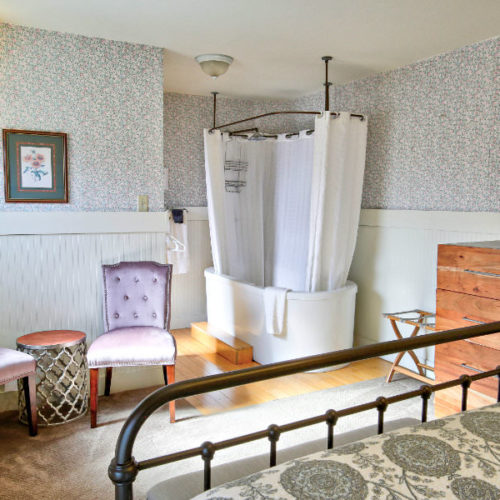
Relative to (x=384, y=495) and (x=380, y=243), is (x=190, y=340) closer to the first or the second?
(x=380, y=243)

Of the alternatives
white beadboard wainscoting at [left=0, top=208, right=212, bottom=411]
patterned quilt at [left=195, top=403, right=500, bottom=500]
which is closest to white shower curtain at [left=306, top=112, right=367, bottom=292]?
white beadboard wainscoting at [left=0, top=208, right=212, bottom=411]

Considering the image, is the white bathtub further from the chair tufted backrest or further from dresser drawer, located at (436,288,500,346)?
dresser drawer, located at (436,288,500,346)

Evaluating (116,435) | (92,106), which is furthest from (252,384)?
(92,106)

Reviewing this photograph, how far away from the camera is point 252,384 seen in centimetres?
354

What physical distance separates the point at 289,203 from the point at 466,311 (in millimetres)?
2233

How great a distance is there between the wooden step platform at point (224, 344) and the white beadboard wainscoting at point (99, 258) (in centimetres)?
73

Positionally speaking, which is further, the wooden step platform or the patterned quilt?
the wooden step platform

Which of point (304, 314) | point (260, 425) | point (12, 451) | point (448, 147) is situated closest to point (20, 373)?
point (12, 451)

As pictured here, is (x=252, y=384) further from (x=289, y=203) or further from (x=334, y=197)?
(x=289, y=203)

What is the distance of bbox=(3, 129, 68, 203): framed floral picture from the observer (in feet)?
9.81

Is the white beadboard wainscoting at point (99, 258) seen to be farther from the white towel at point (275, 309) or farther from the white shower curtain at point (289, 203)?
the white towel at point (275, 309)

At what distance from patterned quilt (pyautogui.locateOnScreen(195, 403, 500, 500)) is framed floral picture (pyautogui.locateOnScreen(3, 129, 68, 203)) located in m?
2.57

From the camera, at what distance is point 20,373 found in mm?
2566

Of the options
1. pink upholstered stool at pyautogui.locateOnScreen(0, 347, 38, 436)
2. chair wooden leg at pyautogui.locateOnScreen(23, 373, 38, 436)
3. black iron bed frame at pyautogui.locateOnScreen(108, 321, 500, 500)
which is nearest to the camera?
black iron bed frame at pyautogui.locateOnScreen(108, 321, 500, 500)
